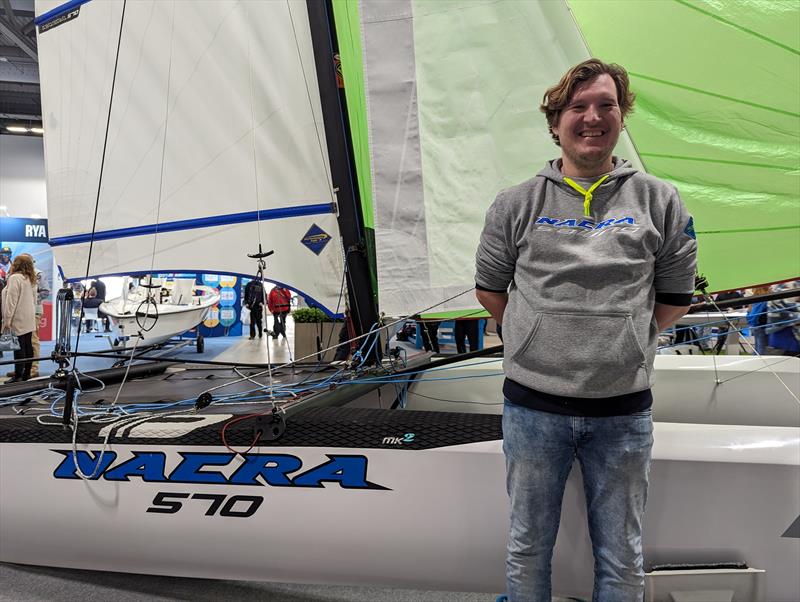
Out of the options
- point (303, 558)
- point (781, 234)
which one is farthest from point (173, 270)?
point (781, 234)

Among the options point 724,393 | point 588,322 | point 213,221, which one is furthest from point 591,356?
point 213,221

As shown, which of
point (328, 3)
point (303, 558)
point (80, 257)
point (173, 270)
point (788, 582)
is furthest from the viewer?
point (80, 257)

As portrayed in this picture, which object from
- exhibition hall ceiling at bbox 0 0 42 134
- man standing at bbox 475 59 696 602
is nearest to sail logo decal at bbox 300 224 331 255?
man standing at bbox 475 59 696 602

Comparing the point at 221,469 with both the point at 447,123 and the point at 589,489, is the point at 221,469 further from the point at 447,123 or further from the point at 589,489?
the point at 447,123

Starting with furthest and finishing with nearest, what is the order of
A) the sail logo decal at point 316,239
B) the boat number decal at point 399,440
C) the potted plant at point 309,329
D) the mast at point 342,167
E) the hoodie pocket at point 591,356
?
the potted plant at point 309,329
the sail logo decal at point 316,239
the mast at point 342,167
the boat number decal at point 399,440
the hoodie pocket at point 591,356

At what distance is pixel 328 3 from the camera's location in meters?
2.06

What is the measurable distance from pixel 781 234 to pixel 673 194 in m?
0.79

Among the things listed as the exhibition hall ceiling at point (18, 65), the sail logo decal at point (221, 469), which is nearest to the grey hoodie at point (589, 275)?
the sail logo decal at point (221, 469)

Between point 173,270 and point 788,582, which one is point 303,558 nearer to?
point 788,582

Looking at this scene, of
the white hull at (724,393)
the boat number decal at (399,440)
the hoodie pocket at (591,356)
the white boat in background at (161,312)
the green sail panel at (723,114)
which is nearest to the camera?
the hoodie pocket at (591,356)

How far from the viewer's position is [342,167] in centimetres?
204

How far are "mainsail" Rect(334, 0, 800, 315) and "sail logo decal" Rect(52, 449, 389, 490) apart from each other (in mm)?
530

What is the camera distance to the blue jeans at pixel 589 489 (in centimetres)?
86

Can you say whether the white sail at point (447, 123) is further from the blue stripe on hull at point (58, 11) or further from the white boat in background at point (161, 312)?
the white boat in background at point (161, 312)
